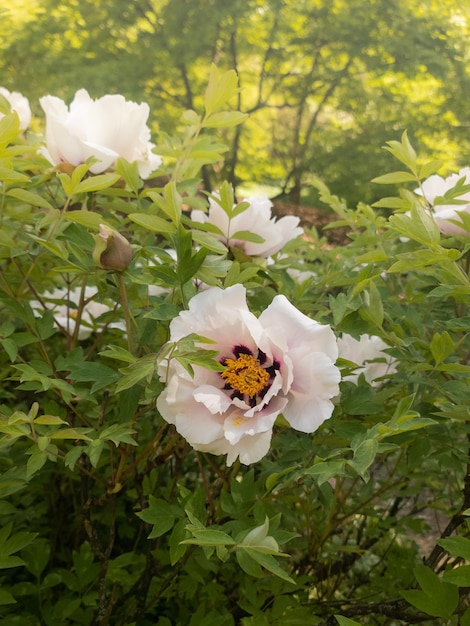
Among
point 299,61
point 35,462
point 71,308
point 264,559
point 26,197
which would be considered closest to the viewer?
point 264,559

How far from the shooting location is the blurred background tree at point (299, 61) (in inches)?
310

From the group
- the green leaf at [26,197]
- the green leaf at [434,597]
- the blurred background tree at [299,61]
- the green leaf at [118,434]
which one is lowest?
the blurred background tree at [299,61]

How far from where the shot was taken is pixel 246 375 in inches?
23.7

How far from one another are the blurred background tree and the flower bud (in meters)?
7.18

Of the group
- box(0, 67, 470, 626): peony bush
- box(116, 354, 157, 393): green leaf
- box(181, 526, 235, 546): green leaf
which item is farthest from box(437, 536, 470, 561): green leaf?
box(116, 354, 157, 393): green leaf

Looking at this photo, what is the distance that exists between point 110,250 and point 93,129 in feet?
0.88

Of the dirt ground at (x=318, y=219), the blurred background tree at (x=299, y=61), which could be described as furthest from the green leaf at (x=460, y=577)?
the blurred background tree at (x=299, y=61)

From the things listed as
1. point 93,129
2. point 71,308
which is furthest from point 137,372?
point 71,308

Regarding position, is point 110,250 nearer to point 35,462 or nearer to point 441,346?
point 35,462

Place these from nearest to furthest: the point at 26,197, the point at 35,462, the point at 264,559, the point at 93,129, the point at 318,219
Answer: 1. the point at 264,559
2. the point at 35,462
3. the point at 26,197
4. the point at 93,129
5. the point at 318,219

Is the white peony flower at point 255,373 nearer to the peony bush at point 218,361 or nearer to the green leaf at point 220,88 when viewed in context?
the peony bush at point 218,361

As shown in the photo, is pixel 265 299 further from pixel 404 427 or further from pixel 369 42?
pixel 369 42

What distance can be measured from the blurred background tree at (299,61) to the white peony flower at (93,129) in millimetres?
6924

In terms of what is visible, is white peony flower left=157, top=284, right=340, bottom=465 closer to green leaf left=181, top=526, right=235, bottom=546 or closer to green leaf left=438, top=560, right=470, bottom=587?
green leaf left=181, top=526, right=235, bottom=546
